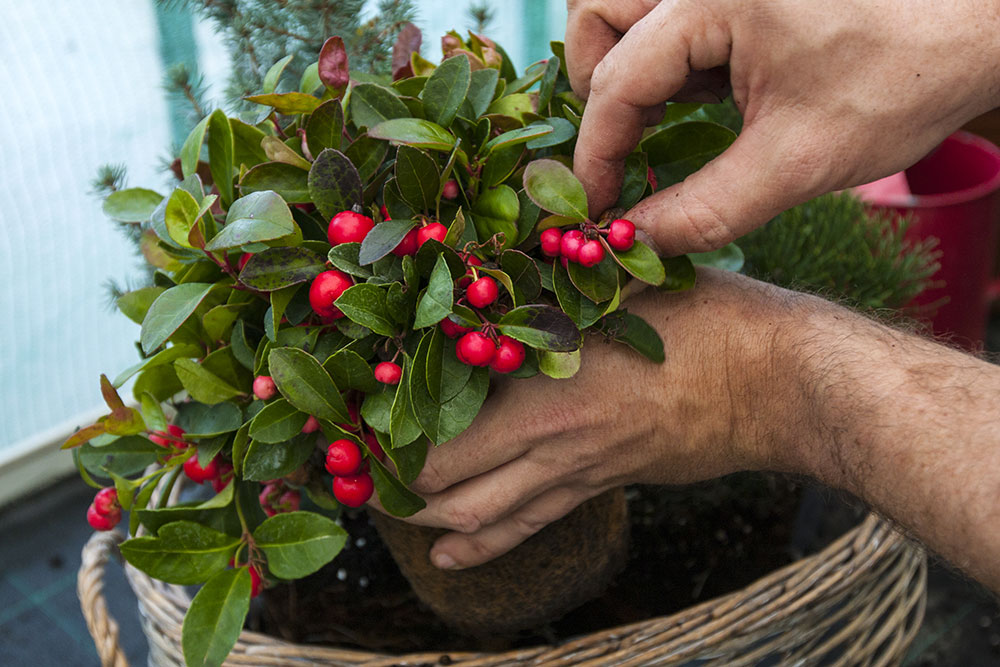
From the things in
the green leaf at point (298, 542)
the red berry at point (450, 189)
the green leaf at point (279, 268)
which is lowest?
the green leaf at point (298, 542)

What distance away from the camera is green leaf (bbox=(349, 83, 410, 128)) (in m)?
0.57

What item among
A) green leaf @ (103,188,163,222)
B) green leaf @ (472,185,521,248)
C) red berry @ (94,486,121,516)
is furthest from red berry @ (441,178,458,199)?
red berry @ (94,486,121,516)

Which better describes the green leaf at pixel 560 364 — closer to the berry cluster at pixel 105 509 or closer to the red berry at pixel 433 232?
the red berry at pixel 433 232

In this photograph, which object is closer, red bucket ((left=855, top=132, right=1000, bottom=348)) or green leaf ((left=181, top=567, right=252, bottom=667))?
green leaf ((left=181, top=567, right=252, bottom=667))

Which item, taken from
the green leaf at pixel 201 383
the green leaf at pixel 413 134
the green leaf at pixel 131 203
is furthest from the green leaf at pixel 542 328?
the green leaf at pixel 131 203

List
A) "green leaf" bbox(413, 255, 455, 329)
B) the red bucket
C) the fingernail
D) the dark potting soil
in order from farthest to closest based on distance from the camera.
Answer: the red bucket
the dark potting soil
the fingernail
"green leaf" bbox(413, 255, 455, 329)

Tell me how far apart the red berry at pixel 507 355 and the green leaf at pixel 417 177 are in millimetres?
110

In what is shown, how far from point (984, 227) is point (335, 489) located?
42.3 inches

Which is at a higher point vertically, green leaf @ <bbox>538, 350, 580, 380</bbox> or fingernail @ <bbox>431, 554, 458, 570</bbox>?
green leaf @ <bbox>538, 350, 580, 380</bbox>

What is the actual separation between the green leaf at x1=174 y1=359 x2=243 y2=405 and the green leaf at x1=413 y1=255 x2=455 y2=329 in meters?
0.19

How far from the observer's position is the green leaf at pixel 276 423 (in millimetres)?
551

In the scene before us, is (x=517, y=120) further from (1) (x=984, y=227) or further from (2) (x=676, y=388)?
(1) (x=984, y=227)

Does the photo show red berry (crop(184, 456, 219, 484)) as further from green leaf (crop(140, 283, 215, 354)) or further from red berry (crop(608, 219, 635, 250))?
red berry (crop(608, 219, 635, 250))

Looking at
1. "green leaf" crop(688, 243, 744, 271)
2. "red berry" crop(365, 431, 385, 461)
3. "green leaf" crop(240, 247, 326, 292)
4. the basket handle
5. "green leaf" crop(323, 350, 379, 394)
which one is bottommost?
the basket handle
